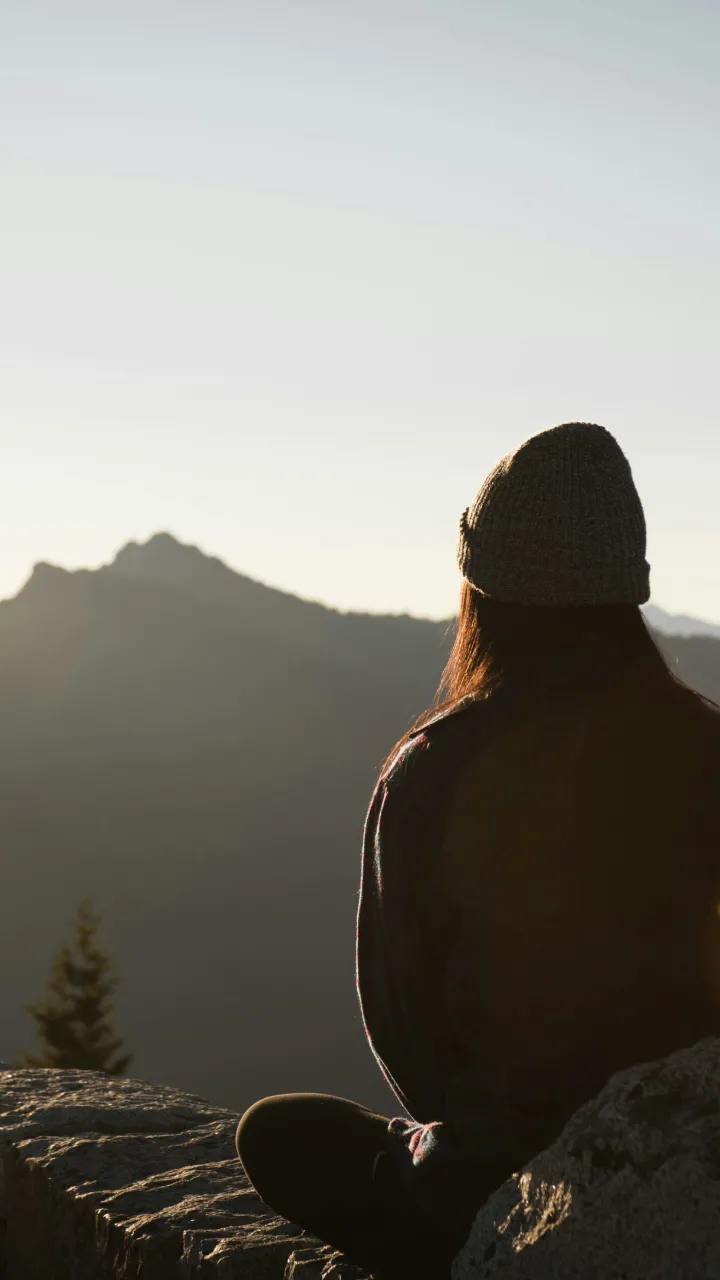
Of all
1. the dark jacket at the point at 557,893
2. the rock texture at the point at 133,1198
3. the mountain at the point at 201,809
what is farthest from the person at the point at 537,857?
the mountain at the point at 201,809

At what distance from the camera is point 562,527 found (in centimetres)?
240

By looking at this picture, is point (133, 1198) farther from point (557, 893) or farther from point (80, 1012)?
point (80, 1012)

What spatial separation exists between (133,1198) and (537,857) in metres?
1.94

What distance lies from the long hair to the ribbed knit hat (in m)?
0.03

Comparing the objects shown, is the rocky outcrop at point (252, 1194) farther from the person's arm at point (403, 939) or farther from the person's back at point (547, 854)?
the person's arm at point (403, 939)

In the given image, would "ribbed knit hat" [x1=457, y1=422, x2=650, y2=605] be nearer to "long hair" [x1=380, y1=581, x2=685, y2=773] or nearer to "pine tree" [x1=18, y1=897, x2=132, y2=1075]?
"long hair" [x1=380, y1=581, x2=685, y2=773]

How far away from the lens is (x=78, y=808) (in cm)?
12356

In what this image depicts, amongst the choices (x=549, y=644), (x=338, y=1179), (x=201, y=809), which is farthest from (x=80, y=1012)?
(x=201, y=809)

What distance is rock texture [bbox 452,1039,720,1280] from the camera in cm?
199

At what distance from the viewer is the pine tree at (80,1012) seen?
30750mm

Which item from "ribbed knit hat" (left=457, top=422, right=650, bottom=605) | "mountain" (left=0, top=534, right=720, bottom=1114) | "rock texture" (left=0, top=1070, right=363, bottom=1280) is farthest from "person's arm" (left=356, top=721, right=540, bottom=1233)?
"mountain" (left=0, top=534, right=720, bottom=1114)

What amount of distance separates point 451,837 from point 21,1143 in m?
2.38

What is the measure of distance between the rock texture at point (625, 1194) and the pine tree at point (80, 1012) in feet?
98.3

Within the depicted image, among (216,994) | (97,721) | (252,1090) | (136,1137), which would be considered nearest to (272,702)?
(97,721)
